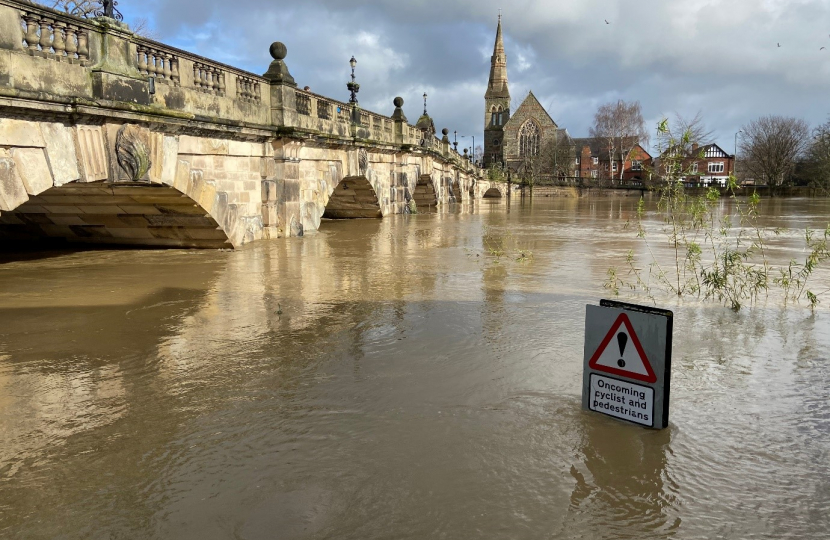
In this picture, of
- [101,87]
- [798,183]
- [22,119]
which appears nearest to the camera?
[22,119]

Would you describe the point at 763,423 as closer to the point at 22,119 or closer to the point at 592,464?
the point at 592,464

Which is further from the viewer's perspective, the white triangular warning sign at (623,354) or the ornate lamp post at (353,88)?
the ornate lamp post at (353,88)

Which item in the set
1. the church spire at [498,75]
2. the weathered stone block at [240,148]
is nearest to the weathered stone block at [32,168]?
the weathered stone block at [240,148]

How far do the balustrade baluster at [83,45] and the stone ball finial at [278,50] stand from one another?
5424 millimetres

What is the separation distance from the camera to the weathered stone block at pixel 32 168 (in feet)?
24.2

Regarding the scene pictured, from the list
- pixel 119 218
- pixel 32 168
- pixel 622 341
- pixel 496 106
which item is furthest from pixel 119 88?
pixel 496 106

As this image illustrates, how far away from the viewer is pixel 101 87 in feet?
27.1

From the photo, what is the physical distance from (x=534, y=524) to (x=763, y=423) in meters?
1.86

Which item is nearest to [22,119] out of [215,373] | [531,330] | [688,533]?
[215,373]

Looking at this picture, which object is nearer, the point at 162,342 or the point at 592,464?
the point at 592,464

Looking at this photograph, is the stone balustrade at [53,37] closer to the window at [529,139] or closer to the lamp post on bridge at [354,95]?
the lamp post on bridge at [354,95]

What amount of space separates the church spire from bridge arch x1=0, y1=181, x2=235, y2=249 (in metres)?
87.1

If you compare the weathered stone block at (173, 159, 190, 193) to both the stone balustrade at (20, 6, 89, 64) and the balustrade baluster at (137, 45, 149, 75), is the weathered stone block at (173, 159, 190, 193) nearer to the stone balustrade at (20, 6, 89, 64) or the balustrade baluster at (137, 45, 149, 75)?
the balustrade baluster at (137, 45, 149, 75)

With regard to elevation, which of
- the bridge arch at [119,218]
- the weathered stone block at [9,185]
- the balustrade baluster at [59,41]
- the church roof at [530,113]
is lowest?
the bridge arch at [119,218]
